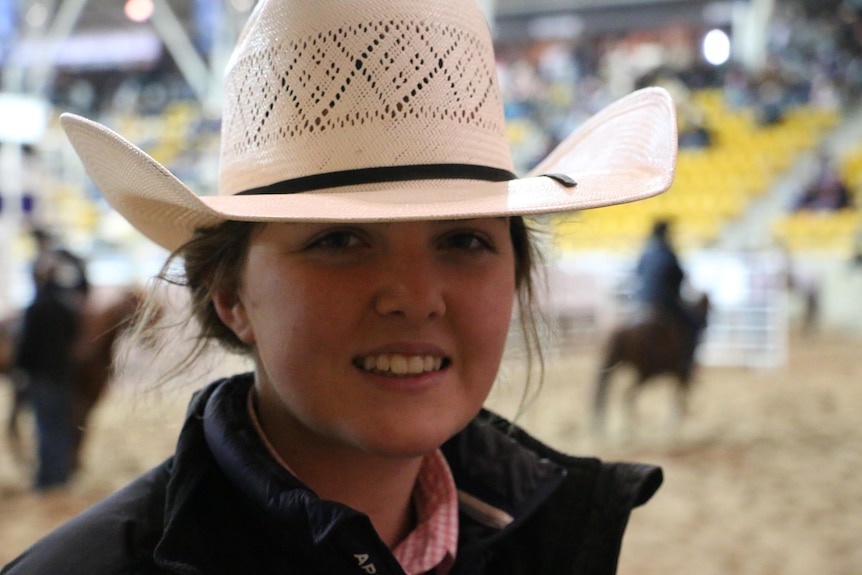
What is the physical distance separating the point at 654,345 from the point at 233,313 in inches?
125

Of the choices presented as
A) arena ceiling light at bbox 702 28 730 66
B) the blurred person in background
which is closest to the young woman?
the blurred person in background

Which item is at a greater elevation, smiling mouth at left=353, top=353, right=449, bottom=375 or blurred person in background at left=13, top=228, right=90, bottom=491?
smiling mouth at left=353, top=353, right=449, bottom=375

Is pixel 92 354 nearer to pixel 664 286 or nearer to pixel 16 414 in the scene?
pixel 16 414

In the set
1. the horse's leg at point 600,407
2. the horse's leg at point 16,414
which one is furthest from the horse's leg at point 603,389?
the horse's leg at point 16,414

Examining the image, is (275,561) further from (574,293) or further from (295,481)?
(574,293)

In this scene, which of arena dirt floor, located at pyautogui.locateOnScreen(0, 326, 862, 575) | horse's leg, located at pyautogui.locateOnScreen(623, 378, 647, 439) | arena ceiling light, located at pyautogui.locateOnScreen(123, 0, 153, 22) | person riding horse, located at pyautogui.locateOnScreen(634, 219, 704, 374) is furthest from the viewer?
arena ceiling light, located at pyautogui.locateOnScreen(123, 0, 153, 22)

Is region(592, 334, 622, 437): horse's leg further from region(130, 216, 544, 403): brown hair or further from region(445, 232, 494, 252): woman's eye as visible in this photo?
region(445, 232, 494, 252): woman's eye

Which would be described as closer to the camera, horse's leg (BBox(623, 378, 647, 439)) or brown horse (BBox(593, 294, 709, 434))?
brown horse (BBox(593, 294, 709, 434))

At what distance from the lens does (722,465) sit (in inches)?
136

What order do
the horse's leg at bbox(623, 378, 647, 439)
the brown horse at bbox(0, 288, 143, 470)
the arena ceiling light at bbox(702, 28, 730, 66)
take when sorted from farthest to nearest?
1. the arena ceiling light at bbox(702, 28, 730, 66)
2. the horse's leg at bbox(623, 378, 647, 439)
3. the brown horse at bbox(0, 288, 143, 470)

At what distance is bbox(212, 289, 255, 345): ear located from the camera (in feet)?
2.60

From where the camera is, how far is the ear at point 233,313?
0.79 metres

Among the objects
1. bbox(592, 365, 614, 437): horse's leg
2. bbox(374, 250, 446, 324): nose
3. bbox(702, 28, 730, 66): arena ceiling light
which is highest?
bbox(702, 28, 730, 66): arena ceiling light

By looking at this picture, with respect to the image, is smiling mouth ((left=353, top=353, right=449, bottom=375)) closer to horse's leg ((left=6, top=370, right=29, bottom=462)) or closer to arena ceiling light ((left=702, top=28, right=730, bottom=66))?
horse's leg ((left=6, top=370, right=29, bottom=462))
